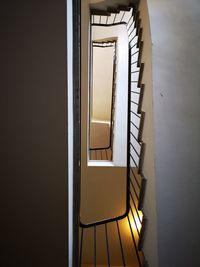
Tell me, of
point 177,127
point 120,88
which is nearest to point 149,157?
point 177,127

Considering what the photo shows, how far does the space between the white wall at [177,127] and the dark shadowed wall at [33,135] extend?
4.45ft

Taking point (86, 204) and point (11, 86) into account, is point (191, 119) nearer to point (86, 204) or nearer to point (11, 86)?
point (11, 86)

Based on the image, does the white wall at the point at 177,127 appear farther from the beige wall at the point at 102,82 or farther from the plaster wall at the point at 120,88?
the beige wall at the point at 102,82

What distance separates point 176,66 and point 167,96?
0.34 metres

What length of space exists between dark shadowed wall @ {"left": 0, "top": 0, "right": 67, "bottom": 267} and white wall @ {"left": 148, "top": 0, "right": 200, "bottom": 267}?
53.4 inches

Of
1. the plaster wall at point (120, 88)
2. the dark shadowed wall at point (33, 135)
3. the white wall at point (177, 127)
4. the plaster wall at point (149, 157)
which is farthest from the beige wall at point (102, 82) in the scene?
the dark shadowed wall at point (33, 135)

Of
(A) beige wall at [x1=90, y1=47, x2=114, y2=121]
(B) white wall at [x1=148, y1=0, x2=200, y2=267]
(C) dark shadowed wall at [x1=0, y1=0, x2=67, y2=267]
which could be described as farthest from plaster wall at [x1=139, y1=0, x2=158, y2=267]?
(A) beige wall at [x1=90, y1=47, x2=114, y2=121]

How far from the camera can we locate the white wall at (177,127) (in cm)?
177

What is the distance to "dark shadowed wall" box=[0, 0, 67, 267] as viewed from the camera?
0.54m

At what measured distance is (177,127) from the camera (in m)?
1.98

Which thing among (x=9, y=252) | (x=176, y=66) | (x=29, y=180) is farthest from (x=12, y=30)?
(x=176, y=66)

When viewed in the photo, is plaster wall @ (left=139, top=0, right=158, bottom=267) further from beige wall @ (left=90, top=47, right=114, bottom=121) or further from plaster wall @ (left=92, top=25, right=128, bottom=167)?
beige wall @ (left=90, top=47, right=114, bottom=121)

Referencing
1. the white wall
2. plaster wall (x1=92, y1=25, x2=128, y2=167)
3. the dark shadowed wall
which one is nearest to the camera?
the dark shadowed wall

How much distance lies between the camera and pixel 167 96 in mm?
2023
